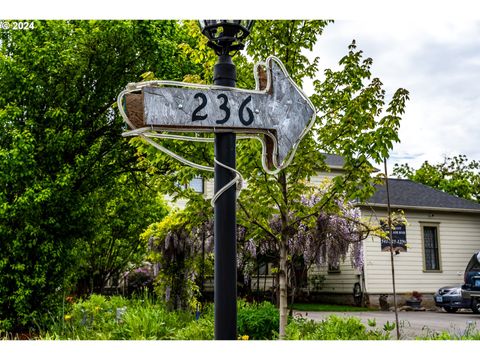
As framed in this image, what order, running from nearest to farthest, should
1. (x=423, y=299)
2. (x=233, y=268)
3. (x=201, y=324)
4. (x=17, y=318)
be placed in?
(x=233, y=268) → (x=201, y=324) → (x=17, y=318) → (x=423, y=299)

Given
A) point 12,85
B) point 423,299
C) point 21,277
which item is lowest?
point 423,299

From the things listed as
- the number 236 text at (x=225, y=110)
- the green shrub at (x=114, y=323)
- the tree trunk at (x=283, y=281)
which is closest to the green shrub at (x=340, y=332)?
the tree trunk at (x=283, y=281)

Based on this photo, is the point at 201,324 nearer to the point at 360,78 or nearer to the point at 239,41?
the point at 360,78

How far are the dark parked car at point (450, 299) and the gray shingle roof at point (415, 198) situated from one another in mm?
3435

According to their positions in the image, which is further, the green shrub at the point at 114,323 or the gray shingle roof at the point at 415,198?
the gray shingle roof at the point at 415,198

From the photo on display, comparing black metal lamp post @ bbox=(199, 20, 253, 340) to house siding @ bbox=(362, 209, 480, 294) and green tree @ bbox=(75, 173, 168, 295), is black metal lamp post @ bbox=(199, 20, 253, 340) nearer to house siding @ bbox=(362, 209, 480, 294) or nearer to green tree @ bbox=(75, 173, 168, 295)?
green tree @ bbox=(75, 173, 168, 295)

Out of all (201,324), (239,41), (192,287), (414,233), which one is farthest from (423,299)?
(239,41)

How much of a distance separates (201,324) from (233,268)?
18.0ft

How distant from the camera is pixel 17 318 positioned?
8.59 m

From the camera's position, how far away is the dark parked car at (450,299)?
54.2 feet

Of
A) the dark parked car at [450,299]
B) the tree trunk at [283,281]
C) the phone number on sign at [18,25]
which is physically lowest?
the dark parked car at [450,299]

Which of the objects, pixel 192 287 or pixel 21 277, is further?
pixel 192 287

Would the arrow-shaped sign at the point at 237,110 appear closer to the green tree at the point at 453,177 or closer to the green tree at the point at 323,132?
the green tree at the point at 323,132

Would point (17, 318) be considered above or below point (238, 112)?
below
